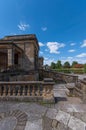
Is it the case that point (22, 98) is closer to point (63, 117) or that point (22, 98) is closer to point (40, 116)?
point (40, 116)

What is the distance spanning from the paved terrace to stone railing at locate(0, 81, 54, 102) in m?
0.24

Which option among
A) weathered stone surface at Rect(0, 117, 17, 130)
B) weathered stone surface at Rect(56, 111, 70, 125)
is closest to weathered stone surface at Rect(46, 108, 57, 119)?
weathered stone surface at Rect(56, 111, 70, 125)

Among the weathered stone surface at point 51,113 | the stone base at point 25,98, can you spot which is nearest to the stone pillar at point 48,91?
the stone base at point 25,98

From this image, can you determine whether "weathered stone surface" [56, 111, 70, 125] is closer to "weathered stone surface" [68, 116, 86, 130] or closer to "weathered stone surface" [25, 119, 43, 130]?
"weathered stone surface" [68, 116, 86, 130]

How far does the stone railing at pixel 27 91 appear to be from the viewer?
12.0 ft

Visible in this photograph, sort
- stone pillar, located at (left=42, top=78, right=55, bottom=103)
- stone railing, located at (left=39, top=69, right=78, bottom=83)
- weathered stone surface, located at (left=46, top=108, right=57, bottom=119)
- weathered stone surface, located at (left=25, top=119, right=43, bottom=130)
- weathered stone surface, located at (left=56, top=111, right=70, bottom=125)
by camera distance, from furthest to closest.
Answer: stone railing, located at (left=39, top=69, right=78, bottom=83) < stone pillar, located at (left=42, top=78, right=55, bottom=103) < weathered stone surface, located at (left=46, top=108, right=57, bottom=119) < weathered stone surface, located at (left=56, top=111, right=70, bottom=125) < weathered stone surface, located at (left=25, top=119, right=43, bottom=130)

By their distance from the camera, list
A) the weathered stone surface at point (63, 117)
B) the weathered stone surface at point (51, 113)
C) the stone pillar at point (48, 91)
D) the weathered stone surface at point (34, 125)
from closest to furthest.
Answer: the weathered stone surface at point (34, 125) < the weathered stone surface at point (63, 117) < the weathered stone surface at point (51, 113) < the stone pillar at point (48, 91)

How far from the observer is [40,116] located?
2822 mm

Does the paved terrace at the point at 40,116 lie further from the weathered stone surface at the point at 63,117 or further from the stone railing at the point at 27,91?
the stone railing at the point at 27,91

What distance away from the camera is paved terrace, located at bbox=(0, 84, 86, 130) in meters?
2.48

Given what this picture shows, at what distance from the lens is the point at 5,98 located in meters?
3.67

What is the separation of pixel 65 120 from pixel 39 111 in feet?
2.72

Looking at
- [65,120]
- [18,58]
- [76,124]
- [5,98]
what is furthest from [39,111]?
[18,58]

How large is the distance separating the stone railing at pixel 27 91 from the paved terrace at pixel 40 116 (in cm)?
24
